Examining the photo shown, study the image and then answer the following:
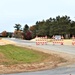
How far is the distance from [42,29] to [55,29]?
11.7m

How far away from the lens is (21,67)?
17516 millimetres

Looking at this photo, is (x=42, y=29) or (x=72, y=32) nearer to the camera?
(x=72, y=32)

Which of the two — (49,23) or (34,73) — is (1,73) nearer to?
(34,73)

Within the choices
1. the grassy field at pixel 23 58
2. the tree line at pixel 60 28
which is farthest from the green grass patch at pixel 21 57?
the tree line at pixel 60 28

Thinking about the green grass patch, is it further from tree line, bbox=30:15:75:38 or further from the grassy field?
tree line, bbox=30:15:75:38

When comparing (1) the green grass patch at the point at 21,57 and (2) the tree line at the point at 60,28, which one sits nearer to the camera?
(1) the green grass patch at the point at 21,57

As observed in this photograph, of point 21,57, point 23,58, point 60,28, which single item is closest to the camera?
point 23,58

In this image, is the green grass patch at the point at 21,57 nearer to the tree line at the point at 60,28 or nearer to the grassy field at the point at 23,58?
the grassy field at the point at 23,58

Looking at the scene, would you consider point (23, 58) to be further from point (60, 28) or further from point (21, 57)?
point (60, 28)

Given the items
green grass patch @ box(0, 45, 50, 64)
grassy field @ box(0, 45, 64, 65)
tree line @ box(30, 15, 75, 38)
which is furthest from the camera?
tree line @ box(30, 15, 75, 38)

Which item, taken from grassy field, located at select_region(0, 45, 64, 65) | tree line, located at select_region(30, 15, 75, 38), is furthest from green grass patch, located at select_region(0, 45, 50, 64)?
tree line, located at select_region(30, 15, 75, 38)

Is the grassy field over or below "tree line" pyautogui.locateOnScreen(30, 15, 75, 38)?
below

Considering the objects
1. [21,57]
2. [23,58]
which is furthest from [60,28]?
[23,58]

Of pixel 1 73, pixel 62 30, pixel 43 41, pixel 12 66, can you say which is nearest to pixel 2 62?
pixel 12 66
